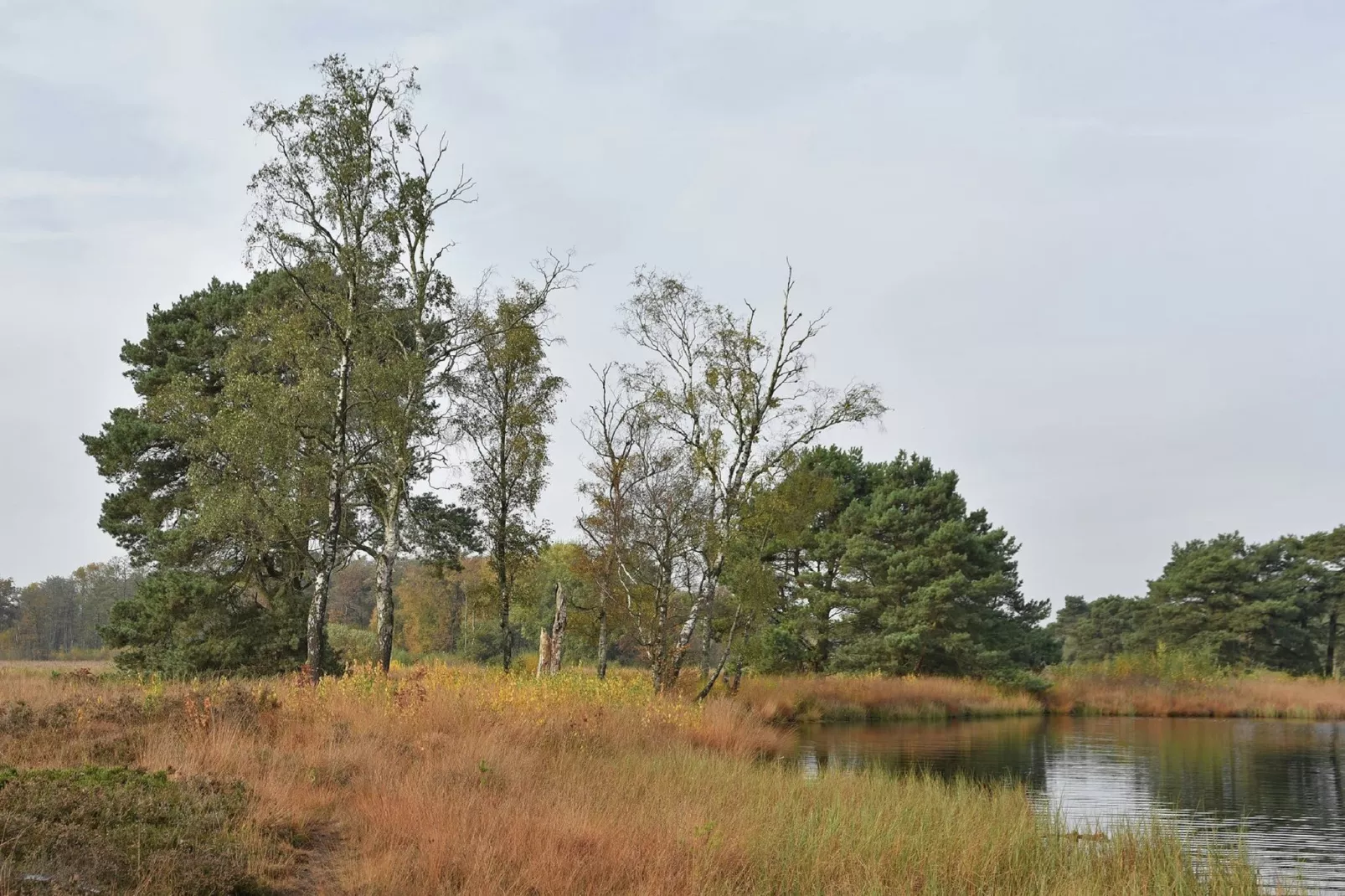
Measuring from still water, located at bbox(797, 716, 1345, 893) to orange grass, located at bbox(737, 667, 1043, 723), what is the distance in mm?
2006

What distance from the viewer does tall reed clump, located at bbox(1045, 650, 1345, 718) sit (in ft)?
143

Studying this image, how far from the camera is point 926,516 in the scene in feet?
148

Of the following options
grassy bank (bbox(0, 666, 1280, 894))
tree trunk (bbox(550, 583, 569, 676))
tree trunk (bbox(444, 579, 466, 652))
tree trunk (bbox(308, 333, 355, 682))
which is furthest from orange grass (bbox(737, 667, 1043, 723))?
tree trunk (bbox(444, 579, 466, 652))

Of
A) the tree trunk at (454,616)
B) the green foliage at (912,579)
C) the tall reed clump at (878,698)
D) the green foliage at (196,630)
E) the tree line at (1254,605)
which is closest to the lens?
the green foliage at (196,630)

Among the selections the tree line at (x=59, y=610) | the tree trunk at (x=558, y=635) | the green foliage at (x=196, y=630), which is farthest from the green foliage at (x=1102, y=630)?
the tree line at (x=59, y=610)

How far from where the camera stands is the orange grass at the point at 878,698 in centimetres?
3647

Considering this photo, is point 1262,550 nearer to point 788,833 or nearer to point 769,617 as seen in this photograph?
point 769,617

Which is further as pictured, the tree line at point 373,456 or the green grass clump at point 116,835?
the tree line at point 373,456

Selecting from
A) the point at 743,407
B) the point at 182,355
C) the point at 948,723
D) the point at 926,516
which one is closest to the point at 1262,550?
the point at 926,516

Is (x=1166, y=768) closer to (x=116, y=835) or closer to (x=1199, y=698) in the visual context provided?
(x=116, y=835)

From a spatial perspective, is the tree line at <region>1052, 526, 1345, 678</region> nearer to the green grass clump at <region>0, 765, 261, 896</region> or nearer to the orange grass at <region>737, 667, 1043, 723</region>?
the orange grass at <region>737, 667, 1043, 723</region>

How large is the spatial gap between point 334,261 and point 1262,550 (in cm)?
6376

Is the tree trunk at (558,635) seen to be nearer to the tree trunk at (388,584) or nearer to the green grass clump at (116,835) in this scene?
the tree trunk at (388,584)

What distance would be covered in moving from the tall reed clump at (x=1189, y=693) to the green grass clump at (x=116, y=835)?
4337 cm
